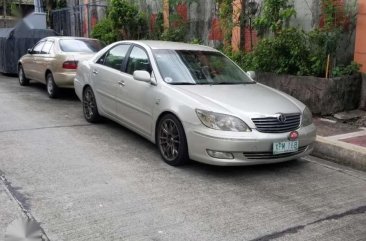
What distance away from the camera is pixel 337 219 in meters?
4.24

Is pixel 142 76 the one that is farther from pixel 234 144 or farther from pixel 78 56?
pixel 78 56

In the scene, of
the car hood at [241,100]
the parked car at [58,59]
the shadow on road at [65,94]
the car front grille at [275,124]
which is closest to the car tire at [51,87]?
the parked car at [58,59]

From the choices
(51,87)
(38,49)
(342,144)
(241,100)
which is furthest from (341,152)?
(38,49)

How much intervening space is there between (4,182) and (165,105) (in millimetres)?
1978

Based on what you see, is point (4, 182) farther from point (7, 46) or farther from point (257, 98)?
point (7, 46)

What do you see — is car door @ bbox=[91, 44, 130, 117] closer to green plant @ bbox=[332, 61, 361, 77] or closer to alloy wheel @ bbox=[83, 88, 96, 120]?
alloy wheel @ bbox=[83, 88, 96, 120]

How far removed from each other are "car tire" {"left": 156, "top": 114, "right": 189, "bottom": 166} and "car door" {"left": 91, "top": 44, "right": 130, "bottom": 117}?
130cm

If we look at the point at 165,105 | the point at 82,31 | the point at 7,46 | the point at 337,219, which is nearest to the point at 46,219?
the point at 165,105

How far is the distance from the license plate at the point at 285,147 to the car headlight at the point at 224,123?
0.39m

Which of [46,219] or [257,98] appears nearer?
[46,219]

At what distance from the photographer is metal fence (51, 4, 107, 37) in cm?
1908

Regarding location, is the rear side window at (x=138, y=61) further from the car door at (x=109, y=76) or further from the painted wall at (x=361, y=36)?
the painted wall at (x=361, y=36)

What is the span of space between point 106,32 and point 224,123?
1192 cm

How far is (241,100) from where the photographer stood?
5477mm
